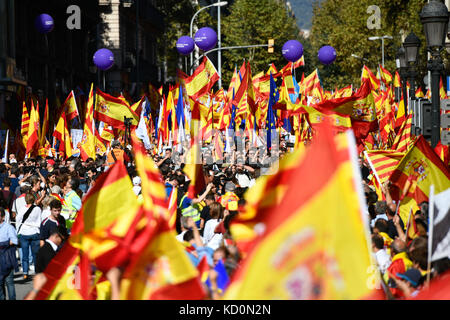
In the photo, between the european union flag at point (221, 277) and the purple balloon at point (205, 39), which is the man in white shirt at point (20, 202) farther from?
the purple balloon at point (205, 39)

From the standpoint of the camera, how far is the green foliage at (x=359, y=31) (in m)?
29.5

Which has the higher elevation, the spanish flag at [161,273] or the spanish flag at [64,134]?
the spanish flag at [64,134]

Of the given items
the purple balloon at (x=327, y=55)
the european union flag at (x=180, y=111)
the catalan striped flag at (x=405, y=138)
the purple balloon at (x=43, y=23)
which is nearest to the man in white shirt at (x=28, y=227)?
the catalan striped flag at (x=405, y=138)

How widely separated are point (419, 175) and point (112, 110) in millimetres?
13894

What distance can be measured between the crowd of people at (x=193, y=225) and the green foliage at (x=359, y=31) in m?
13.4

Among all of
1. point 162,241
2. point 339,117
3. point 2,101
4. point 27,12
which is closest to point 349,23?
A: point 27,12

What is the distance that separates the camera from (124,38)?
52.6m

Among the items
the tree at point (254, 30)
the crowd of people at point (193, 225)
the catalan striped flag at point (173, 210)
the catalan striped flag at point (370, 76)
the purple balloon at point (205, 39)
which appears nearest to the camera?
the crowd of people at point (193, 225)

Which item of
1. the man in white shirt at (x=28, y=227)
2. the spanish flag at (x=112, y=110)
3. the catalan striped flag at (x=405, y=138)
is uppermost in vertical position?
the spanish flag at (x=112, y=110)

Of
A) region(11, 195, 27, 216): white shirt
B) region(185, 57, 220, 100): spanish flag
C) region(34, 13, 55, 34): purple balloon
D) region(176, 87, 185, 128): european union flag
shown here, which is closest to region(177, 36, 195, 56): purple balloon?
region(34, 13, 55, 34): purple balloon

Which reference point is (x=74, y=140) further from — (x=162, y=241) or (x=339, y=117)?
(x=162, y=241)

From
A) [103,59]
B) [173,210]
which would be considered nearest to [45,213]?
[173,210]

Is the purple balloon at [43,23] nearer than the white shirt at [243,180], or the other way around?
the white shirt at [243,180]
